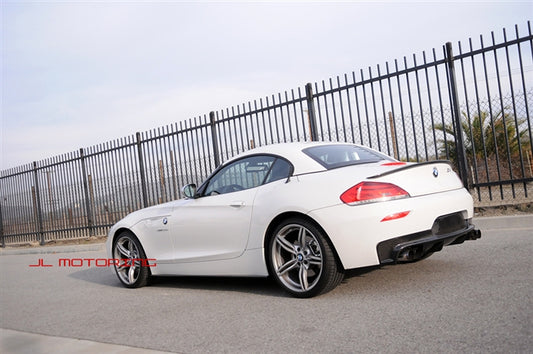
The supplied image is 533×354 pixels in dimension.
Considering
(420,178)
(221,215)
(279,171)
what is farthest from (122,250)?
(420,178)

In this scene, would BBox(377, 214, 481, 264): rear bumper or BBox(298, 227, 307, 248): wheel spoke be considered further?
BBox(298, 227, 307, 248): wheel spoke

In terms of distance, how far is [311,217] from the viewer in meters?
4.44

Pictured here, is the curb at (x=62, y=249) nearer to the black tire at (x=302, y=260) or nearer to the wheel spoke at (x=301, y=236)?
the black tire at (x=302, y=260)

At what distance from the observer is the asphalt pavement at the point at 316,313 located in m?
3.33

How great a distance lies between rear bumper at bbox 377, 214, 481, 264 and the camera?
4203 millimetres

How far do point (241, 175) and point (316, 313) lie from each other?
187cm

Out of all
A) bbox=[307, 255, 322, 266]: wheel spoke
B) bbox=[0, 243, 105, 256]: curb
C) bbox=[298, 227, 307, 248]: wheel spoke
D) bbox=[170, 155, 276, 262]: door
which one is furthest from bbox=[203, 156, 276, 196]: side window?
bbox=[0, 243, 105, 256]: curb

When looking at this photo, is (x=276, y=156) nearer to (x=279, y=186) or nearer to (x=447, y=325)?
(x=279, y=186)

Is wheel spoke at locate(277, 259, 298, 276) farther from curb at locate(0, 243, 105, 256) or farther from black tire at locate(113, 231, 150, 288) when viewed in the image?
curb at locate(0, 243, 105, 256)

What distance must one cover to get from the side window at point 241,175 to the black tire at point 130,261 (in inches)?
52.0

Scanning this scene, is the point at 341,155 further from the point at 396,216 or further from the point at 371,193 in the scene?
the point at 396,216

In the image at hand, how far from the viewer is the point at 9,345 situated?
175 inches

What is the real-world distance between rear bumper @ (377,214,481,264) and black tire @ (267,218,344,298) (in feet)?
1.47

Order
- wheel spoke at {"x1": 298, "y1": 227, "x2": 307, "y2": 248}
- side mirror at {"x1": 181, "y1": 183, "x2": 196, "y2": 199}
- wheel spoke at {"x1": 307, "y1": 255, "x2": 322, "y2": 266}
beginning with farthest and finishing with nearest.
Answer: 1. side mirror at {"x1": 181, "y1": 183, "x2": 196, "y2": 199}
2. wheel spoke at {"x1": 298, "y1": 227, "x2": 307, "y2": 248}
3. wheel spoke at {"x1": 307, "y1": 255, "x2": 322, "y2": 266}
